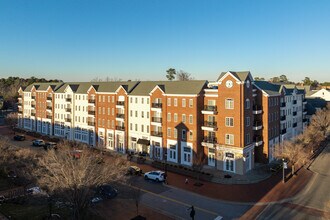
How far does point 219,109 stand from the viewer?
4362cm

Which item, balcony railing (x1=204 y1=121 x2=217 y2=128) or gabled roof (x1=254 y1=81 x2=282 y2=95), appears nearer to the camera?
balcony railing (x1=204 y1=121 x2=217 y2=128)

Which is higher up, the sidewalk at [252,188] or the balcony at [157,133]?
the balcony at [157,133]

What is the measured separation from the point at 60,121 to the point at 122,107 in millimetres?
24529

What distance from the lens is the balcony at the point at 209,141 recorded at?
44.0 metres

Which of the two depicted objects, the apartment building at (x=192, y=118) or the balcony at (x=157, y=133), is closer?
the apartment building at (x=192, y=118)

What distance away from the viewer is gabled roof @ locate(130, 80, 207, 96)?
46.5 m

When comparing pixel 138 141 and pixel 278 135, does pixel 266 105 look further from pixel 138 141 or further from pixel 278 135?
pixel 138 141

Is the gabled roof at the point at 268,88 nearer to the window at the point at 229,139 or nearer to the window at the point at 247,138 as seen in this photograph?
the window at the point at 247,138

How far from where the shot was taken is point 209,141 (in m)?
44.6

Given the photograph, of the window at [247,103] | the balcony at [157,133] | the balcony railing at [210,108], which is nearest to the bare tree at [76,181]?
the balcony railing at [210,108]

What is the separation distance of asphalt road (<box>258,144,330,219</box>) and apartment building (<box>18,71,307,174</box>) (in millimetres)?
9078

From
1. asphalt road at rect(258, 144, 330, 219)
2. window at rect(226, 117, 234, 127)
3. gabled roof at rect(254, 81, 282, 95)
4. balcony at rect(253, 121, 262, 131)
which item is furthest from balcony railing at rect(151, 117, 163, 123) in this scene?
asphalt road at rect(258, 144, 330, 219)

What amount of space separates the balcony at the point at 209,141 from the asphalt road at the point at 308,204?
1387 centimetres

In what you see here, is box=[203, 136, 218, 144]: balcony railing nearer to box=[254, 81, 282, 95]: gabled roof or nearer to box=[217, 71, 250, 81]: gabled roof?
box=[217, 71, 250, 81]: gabled roof
